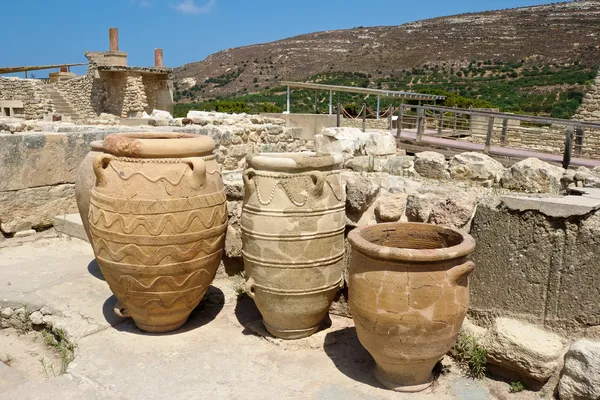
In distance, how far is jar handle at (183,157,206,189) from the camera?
10.4ft

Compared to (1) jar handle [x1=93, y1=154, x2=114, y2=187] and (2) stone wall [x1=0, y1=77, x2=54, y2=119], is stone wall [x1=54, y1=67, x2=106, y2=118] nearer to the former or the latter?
(2) stone wall [x1=0, y1=77, x2=54, y2=119]

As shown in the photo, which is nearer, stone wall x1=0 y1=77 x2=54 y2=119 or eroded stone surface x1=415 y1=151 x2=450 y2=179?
eroded stone surface x1=415 y1=151 x2=450 y2=179

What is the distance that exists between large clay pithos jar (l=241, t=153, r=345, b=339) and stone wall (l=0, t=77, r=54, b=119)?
1813cm

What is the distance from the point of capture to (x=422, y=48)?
56031mm

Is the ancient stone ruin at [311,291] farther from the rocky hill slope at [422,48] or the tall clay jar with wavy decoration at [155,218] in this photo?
the rocky hill slope at [422,48]

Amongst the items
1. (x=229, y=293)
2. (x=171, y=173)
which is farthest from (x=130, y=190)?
(x=229, y=293)

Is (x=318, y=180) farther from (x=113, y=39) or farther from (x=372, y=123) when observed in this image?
(x=113, y=39)

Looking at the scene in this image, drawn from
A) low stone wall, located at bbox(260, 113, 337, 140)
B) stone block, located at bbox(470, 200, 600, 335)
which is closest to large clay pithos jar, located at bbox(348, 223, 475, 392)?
stone block, located at bbox(470, 200, 600, 335)

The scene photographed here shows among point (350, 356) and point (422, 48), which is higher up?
point (422, 48)

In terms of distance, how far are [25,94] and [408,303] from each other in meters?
19.9

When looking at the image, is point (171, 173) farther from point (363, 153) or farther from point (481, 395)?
point (363, 153)

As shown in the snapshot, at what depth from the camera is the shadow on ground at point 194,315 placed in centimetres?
355

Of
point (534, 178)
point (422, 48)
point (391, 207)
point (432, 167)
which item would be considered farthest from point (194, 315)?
point (422, 48)

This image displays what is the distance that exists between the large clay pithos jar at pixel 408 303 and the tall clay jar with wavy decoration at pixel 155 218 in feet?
3.20
